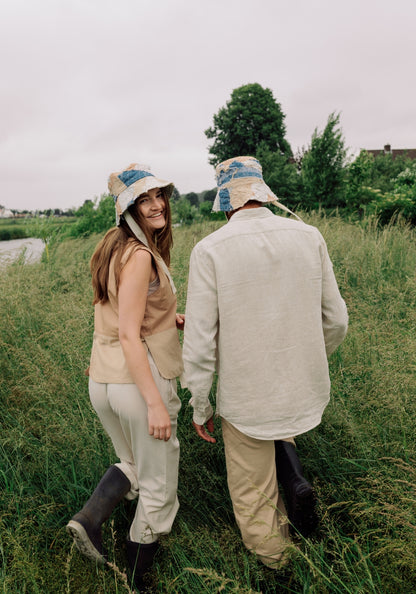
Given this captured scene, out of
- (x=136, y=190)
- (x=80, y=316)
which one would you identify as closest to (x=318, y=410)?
(x=136, y=190)

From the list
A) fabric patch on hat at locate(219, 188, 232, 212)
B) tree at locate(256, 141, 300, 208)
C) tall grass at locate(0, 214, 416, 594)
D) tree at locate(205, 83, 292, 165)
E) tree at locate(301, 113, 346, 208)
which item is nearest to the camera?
tall grass at locate(0, 214, 416, 594)

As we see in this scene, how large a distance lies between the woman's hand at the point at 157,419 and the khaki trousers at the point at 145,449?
0.06 meters

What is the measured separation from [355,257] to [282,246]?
397 centimetres

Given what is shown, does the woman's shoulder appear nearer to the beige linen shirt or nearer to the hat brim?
the beige linen shirt

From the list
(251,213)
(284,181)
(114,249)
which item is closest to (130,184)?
(114,249)

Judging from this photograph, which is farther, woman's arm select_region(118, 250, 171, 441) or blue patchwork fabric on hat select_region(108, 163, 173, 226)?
blue patchwork fabric on hat select_region(108, 163, 173, 226)

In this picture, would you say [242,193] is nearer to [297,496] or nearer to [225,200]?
[225,200]

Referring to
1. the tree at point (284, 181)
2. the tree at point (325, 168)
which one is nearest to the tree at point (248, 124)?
the tree at point (284, 181)

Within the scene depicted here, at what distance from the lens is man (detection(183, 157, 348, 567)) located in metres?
1.57

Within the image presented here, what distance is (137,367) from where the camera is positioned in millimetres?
1615

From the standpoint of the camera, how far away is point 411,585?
1.45 metres

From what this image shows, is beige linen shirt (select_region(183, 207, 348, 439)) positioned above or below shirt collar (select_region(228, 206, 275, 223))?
below

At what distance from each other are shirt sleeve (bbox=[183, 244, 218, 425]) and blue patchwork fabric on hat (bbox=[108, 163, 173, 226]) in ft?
1.19

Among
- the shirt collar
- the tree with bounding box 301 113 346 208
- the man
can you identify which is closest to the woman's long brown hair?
the man
